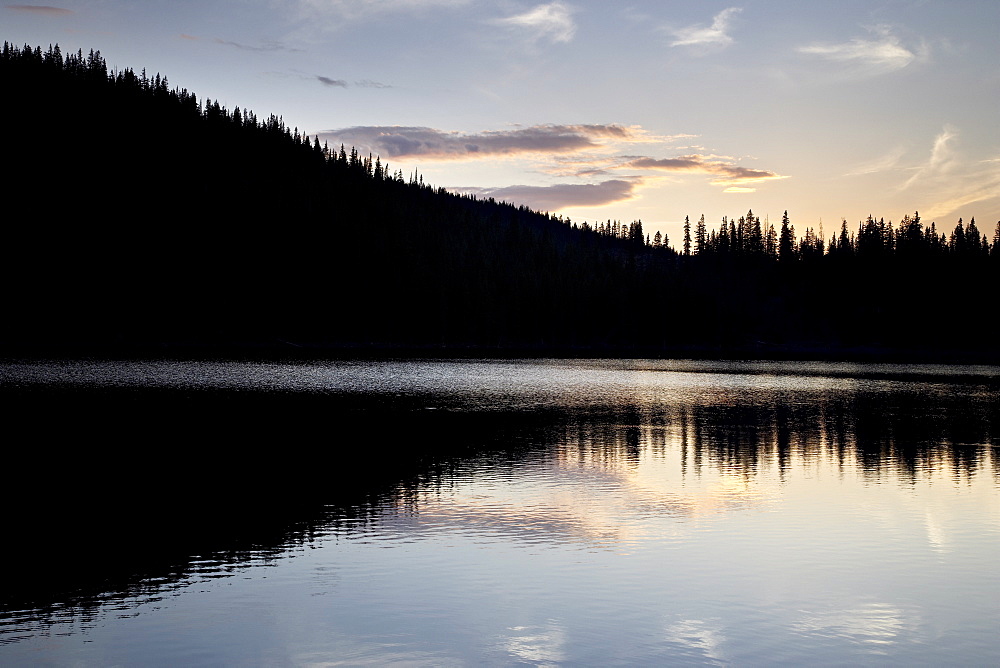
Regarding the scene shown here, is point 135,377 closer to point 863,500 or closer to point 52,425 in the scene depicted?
point 52,425

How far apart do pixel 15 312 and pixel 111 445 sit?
6530 inches

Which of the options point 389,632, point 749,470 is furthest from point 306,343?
point 389,632

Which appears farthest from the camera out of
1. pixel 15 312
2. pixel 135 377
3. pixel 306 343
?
pixel 306 343

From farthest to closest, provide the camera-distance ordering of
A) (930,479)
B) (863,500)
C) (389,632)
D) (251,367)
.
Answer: (251,367), (930,479), (863,500), (389,632)

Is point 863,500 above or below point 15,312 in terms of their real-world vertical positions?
below

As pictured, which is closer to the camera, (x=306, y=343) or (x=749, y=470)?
(x=749, y=470)

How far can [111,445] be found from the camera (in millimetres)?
36188

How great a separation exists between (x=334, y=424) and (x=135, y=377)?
3992cm

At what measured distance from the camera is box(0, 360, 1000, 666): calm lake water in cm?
1479

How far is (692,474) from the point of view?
32781mm

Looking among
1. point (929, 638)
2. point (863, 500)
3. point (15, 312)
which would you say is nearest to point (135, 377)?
point (863, 500)

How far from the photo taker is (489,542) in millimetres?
21531

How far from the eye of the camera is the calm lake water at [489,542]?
582 inches

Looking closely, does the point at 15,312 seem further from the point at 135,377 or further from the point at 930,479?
the point at 930,479
